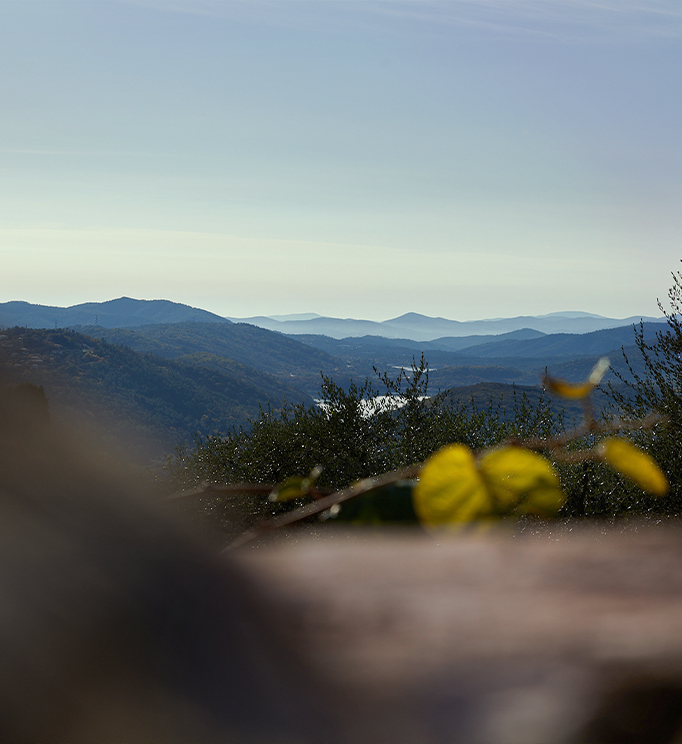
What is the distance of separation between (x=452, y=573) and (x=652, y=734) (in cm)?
35

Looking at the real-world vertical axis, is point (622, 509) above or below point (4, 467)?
below

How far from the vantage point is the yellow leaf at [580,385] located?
2.87 ft

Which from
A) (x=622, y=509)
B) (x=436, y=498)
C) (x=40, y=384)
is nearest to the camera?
(x=436, y=498)

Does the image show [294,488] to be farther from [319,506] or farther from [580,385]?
[580,385]

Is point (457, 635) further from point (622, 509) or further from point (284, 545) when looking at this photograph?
point (622, 509)

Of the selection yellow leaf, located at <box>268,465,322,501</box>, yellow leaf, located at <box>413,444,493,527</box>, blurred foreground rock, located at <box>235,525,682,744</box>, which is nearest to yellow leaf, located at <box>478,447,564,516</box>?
yellow leaf, located at <box>413,444,493,527</box>

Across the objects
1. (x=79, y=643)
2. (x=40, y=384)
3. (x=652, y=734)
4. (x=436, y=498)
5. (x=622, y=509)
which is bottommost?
(x=622, y=509)

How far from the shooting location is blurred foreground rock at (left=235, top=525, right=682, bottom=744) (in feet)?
2.17

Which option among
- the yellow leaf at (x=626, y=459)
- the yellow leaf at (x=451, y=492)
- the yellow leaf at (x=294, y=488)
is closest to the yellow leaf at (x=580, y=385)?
the yellow leaf at (x=626, y=459)

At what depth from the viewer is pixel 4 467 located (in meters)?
0.83

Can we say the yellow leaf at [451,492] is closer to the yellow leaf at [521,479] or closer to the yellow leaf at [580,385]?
the yellow leaf at [521,479]

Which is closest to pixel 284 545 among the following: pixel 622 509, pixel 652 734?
pixel 652 734

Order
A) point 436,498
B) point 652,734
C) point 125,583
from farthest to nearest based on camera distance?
point 436,498
point 125,583
point 652,734

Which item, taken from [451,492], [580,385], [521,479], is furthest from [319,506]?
[580,385]
